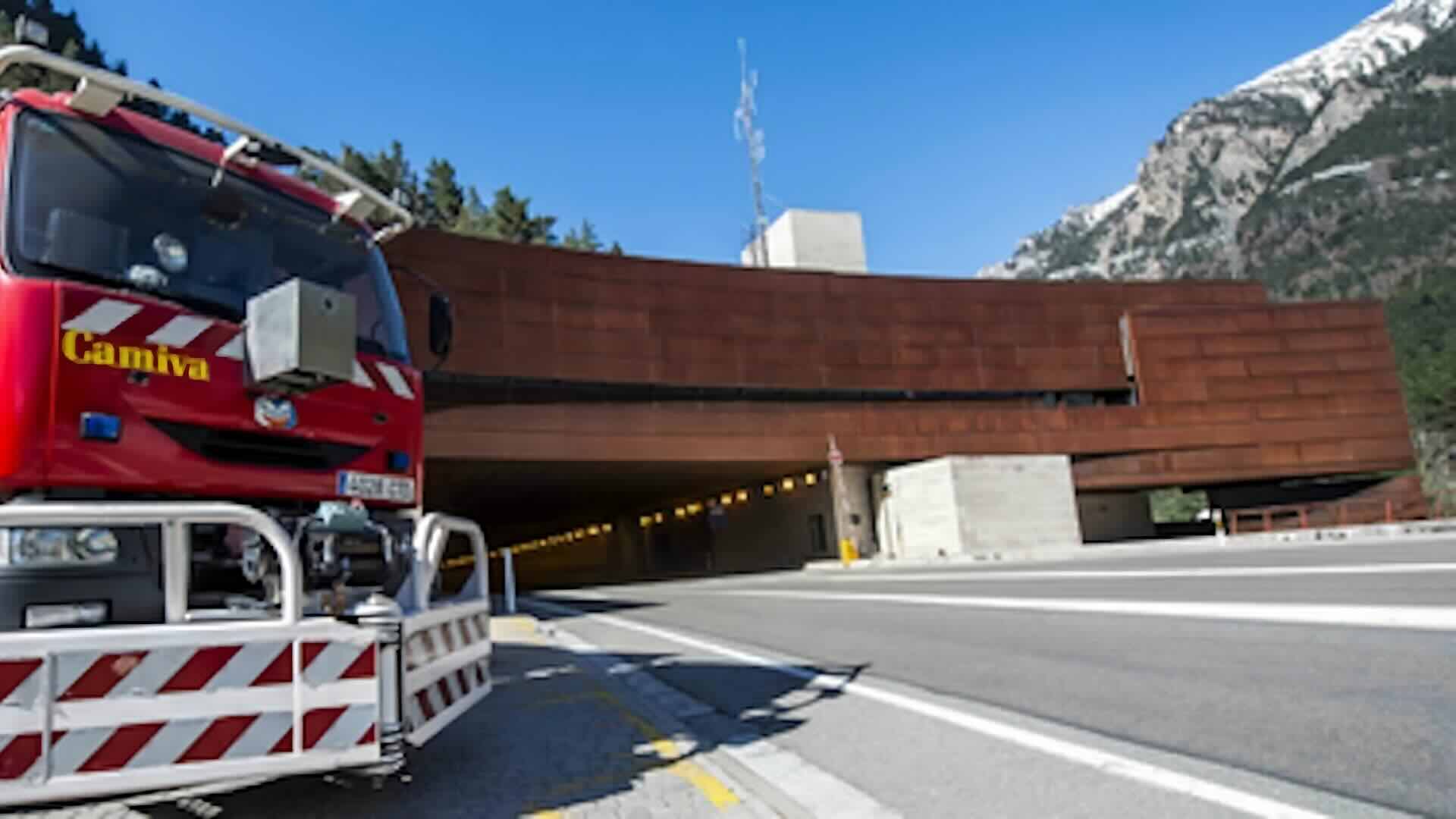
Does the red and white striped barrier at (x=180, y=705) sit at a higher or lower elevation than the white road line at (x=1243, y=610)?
higher

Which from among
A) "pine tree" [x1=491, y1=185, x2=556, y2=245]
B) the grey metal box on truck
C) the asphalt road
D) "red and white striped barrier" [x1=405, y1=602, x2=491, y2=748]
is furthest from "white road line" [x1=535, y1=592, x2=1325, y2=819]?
"pine tree" [x1=491, y1=185, x2=556, y2=245]

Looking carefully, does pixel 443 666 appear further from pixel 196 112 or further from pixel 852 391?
pixel 852 391

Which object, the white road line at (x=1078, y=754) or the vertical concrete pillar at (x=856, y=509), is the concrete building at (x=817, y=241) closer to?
the vertical concrete pillar at (x=856, y=509)

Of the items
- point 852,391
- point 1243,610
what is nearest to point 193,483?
point 1243,610

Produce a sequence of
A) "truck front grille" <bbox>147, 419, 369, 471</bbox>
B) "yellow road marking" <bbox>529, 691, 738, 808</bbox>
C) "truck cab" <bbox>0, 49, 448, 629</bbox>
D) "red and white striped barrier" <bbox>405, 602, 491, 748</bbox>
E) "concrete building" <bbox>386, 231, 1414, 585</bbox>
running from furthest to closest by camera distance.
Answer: "concrete building" <bbox>386, 231, 1414, 585</bbox> < "yellow road marking" <bbox>529, 691, 738, 808</bbox> < "truck front grille" <bbox>147, 419, 369, 471</bbox> < "red and white striped barrier" <bbox>405, 602, 491, 748</bbox> < "truck cab" <bbox>0, 49, 448, 629</bbox>

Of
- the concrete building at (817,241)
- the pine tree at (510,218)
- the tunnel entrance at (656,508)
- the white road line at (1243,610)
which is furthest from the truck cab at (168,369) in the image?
the pine tree at (510,218)

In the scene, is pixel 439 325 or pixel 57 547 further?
pixel 439 325

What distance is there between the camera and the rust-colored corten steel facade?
29641mm

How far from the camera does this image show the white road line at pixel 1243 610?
20.5 ft

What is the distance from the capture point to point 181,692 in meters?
3.07

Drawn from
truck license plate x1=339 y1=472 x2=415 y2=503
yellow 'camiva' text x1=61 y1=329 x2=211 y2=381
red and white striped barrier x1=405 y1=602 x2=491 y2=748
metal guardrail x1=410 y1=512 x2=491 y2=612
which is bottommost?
red and white striped barrier x1=405 y1=602 x2=491 y2=748

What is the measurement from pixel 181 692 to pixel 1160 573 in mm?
13347

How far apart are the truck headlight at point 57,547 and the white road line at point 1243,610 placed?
7.33 m

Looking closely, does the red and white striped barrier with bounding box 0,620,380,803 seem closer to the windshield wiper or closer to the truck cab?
the truck cab
